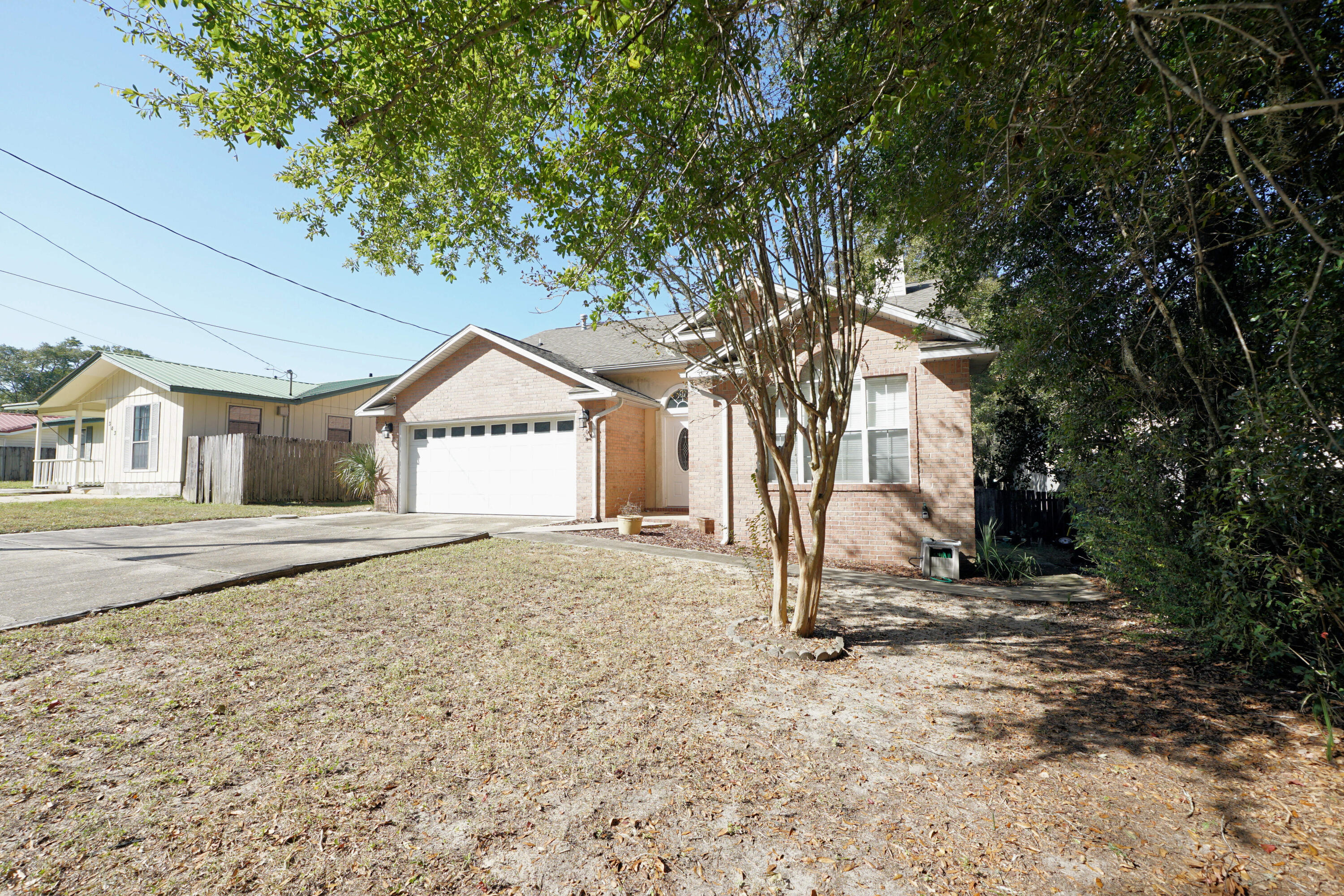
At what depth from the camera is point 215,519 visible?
13.4m

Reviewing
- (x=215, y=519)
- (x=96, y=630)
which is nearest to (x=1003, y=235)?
(x=96, y=630)

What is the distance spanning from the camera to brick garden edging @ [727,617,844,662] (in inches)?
203

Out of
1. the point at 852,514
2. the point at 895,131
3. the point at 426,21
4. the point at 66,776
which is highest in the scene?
the point at 426,21

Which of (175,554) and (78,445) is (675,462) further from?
(78,445)

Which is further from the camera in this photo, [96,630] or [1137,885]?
[96,630]

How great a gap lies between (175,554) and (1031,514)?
46.4 feet

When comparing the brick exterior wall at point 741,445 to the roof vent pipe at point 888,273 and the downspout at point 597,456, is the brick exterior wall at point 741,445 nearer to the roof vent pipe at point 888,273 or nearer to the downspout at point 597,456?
the downspout at point 597,456

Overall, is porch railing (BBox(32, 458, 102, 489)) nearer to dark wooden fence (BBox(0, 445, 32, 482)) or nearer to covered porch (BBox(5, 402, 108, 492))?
covered porch (BBox(5, 402, 108, 492))

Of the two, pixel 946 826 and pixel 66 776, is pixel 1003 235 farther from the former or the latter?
pixel 66 776

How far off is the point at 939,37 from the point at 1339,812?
459 centimetres

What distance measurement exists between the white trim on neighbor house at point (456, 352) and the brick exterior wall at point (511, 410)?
5.2 inches

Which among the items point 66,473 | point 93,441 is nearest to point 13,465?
point 66,473

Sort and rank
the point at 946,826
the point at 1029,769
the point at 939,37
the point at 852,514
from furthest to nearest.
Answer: the point at 852,514, the point at 939,37, the point at 1029,769, the point at 946,826

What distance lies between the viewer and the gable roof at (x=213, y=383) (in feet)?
63.1
